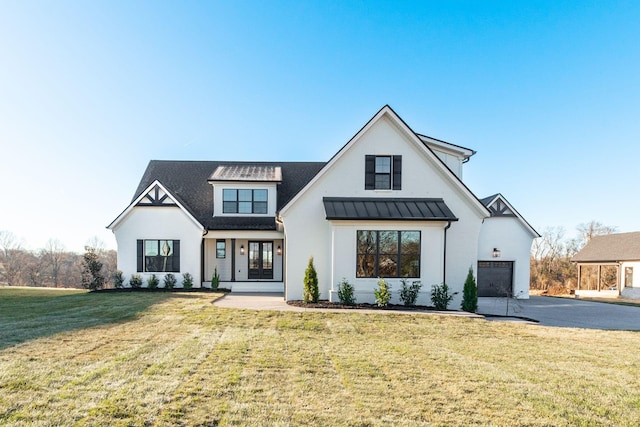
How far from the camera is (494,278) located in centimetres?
1783

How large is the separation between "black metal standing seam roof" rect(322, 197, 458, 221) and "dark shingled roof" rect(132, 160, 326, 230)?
19.4 ft

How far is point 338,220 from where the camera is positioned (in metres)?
12.6

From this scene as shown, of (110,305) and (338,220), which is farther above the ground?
(338,220)

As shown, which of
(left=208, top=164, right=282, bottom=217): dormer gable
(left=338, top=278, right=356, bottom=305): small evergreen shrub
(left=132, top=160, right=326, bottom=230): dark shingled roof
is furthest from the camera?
(left=208, top=164, right=282, bottom=217): dormer gable

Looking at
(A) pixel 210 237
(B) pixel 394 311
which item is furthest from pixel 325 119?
(B) pixel 394 311

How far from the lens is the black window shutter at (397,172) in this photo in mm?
13898

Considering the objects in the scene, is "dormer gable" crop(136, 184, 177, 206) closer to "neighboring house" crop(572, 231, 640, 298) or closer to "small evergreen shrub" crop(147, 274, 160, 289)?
"small evergreen shrub" crop(147, 274, 160, 289)

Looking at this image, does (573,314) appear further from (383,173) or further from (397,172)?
(383,173)

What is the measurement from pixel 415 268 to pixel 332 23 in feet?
42.2

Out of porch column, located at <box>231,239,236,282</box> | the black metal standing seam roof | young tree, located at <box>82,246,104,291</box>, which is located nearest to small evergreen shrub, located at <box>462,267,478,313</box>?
the black metal standing seam roof

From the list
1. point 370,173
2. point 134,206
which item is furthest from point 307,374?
point 134,206

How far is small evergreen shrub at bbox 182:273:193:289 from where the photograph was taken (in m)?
17.1

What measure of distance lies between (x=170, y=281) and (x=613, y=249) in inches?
1351

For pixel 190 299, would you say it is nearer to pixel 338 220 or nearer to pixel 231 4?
pixel 338 220
